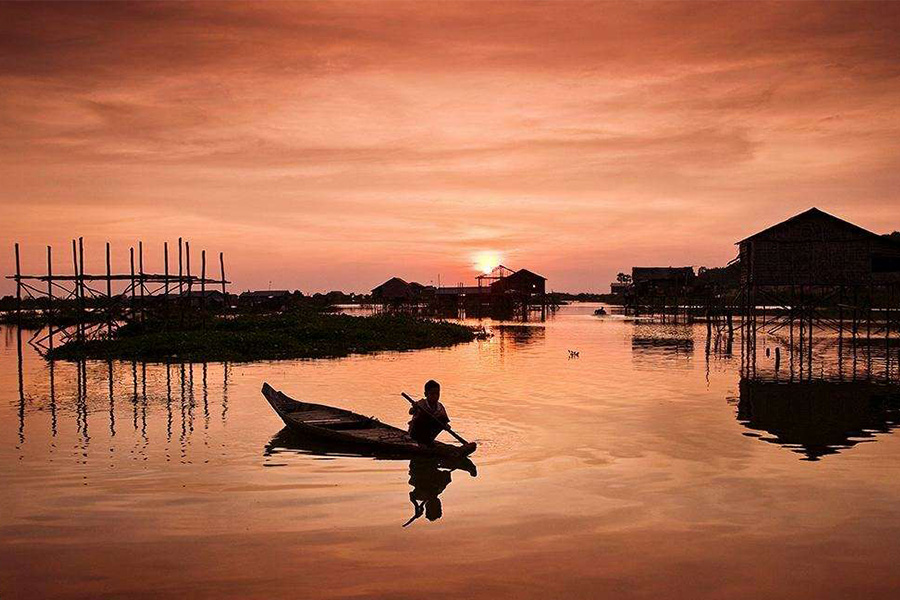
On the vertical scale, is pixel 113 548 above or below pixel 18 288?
below

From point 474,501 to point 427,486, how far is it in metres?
1.02

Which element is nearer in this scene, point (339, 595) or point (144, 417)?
point (339, 595)

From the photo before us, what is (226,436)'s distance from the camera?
49.0 ft

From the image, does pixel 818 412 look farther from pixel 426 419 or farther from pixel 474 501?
Result: pixel 474 501

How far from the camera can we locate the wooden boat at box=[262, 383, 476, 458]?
498 inches

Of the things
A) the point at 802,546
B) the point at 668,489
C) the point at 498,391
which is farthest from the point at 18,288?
the point at 802,546

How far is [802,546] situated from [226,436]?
34.8ft

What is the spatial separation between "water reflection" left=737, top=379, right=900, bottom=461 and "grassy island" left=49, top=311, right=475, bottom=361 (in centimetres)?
1796

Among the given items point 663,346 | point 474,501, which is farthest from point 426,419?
point 663,346

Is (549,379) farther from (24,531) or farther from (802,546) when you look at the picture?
(24,531)

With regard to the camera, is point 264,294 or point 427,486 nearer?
point 427,486

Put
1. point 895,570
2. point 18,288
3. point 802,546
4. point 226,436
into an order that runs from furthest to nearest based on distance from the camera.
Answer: point 18,288 → point 226,436 → point 802,546 → point 895,570

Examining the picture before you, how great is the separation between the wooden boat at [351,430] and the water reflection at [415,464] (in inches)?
5.8

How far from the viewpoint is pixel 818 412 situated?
18000 millimetres
